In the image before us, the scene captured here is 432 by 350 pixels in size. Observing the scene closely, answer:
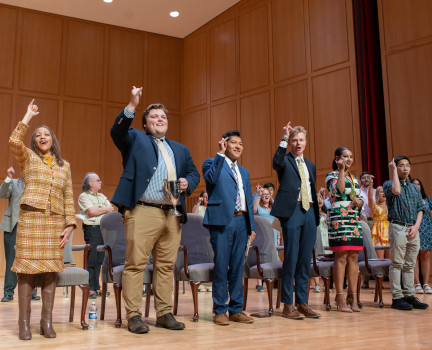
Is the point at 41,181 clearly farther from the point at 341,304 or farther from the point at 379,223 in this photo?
the point at 379,223

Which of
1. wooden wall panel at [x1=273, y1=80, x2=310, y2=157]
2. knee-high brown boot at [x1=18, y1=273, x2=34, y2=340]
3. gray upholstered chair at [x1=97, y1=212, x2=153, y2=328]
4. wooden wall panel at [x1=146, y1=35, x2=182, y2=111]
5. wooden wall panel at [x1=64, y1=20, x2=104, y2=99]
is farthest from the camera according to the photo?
wooden wall panel at [x1=146, y1=35, x2=182, y2=111]

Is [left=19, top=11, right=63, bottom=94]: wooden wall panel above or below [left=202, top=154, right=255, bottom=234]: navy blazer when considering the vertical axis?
above

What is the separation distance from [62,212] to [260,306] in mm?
2149

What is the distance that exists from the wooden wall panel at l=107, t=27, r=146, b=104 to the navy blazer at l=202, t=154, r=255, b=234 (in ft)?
23.3

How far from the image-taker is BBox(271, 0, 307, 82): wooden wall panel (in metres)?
8.38

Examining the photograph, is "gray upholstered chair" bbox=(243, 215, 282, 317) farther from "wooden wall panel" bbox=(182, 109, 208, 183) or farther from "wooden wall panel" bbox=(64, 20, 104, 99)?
"wooden wall panel" bbox=(64, 20, 104, 99)

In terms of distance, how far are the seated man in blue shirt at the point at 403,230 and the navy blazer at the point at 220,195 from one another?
1430mm

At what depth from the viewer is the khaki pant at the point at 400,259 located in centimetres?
421

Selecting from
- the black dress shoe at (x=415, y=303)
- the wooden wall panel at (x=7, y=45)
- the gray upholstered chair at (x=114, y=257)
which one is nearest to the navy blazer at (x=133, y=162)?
the gray upholstered chair at (x=114, y=257)

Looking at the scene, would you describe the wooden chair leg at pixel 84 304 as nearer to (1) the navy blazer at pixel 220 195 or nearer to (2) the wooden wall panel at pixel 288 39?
(1) the navy blazer at pixel 220 195

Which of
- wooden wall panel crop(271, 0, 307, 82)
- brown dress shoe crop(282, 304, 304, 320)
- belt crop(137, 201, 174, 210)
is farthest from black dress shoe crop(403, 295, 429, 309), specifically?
wooden wall panel crop(271, 0, 307, 82)

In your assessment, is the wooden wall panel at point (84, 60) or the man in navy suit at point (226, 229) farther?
the wooden wall panel at point (84, 60)

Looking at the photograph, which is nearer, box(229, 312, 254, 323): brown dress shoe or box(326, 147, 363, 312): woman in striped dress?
box(229, 312, 254, 323): brown dress shoe

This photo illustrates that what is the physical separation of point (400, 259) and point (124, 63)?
7.72 m
